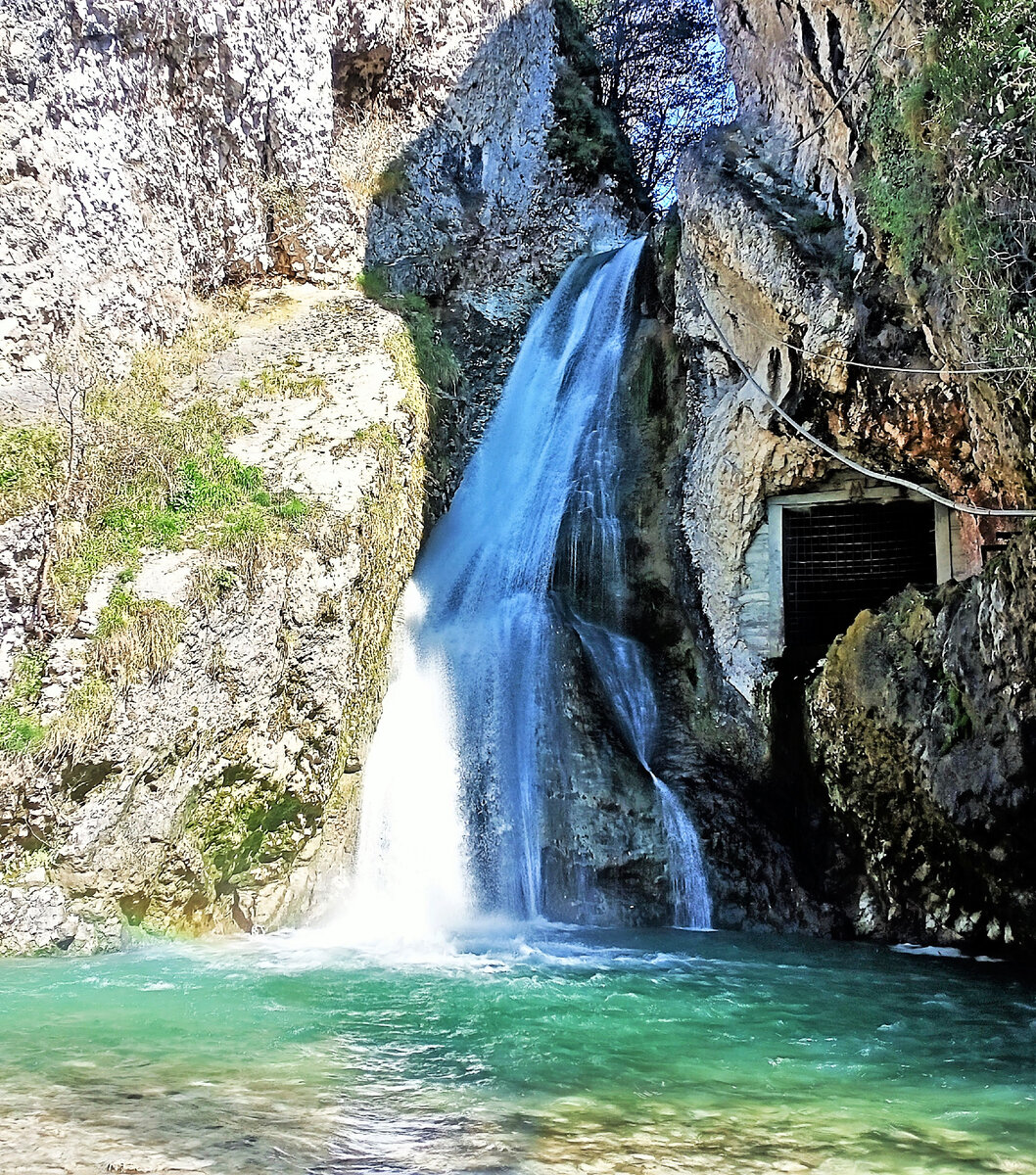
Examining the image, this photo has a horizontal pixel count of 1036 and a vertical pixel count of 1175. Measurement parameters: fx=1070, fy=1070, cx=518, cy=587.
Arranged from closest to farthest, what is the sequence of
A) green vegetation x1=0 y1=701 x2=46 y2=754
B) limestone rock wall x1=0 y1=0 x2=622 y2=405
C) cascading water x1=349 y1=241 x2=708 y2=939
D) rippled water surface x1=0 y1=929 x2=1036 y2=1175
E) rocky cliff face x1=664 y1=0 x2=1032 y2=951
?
rippled water surface x1=0 y1=929 x2=1036 y2=1175
green vegetation x1=0 y1=701 x2=46 y2=754
rocky cliff face x1=664 y1=0 x2=1032 y2=951
cascading water x1=349 y1=241 x2=708 y2=939
limestone rock wall x1=0 y1=0 x2=622 y2=405

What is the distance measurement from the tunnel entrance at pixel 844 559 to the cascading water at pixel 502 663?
2.07m

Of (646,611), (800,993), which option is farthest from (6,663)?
(646,611)

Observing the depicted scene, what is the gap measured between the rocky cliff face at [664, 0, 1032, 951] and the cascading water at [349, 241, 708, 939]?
1292 millimetres

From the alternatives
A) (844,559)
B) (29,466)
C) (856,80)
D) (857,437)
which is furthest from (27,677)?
(856,80)

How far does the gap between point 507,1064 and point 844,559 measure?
8.76 m

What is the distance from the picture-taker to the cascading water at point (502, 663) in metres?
10.5

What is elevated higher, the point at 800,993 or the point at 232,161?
the point at 232,161

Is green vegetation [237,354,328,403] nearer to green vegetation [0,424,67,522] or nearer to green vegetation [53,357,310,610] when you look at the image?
green vegetation [53,357,310,610]

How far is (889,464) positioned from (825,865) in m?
4.26

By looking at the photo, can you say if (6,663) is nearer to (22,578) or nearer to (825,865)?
(22,578)

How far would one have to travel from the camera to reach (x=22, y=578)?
8914 mm

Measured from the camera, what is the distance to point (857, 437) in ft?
36.7

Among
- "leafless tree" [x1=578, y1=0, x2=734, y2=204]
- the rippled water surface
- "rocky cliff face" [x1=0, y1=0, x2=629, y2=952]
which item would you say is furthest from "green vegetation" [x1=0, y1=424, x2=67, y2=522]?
"leafless tree" [x1=578, y1=0, x2=734, y2=204]

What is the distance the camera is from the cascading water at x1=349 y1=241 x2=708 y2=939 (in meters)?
10.5
